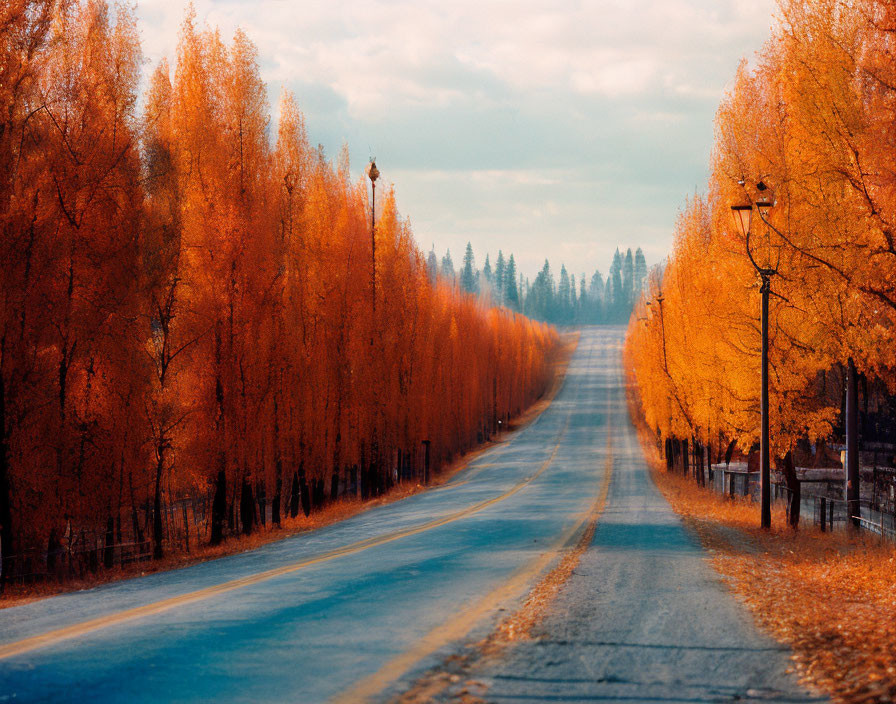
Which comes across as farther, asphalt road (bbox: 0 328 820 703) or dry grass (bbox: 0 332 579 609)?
dry grass (bbox: 0 332 579 609)

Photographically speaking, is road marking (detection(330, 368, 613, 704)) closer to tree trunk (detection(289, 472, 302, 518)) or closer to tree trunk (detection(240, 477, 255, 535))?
tree trunk (detection(240, 477, 255, 535))

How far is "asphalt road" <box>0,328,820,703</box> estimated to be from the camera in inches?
228

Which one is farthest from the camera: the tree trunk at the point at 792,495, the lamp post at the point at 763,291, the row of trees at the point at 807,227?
the tree trunk at the point at 792,495

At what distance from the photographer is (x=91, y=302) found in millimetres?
19750

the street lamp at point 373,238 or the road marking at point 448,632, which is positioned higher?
the street lamp at point 373,238

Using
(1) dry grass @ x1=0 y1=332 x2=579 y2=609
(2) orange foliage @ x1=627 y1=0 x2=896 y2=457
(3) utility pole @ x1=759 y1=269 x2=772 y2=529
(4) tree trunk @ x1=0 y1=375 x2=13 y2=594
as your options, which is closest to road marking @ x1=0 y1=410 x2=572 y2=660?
(1) dry grass @ x1=0 y1=332 x2=579 y2=609

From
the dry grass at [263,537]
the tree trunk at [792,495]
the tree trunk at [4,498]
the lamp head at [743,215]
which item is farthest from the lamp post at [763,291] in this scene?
the tree trunk at [4,498]

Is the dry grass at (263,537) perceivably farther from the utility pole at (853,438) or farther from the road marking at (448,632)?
the utility pole at (853,438)

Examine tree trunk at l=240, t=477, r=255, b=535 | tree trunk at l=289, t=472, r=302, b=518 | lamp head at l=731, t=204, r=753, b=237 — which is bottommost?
tree trunk at l=289, t=472, r=302, b=518

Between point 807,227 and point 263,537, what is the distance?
14.6 meters

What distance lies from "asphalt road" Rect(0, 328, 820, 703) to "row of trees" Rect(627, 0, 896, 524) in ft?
17.9

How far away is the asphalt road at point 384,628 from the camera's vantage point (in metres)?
5.79

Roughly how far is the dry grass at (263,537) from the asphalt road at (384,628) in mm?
2277

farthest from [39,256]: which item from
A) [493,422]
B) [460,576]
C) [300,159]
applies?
[493,422]
